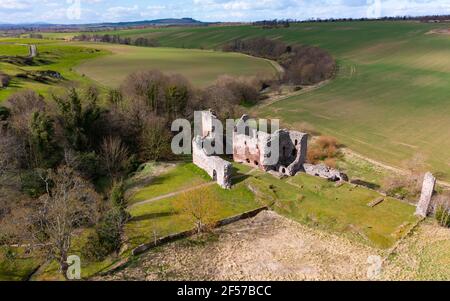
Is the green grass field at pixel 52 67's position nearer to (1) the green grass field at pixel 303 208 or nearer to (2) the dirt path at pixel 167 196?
(2) the dirt path at pixel 167 196

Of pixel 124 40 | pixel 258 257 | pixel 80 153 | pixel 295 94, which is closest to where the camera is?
pixel 258 257

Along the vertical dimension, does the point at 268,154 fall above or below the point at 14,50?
below

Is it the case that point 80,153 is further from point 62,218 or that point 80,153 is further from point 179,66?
point 179,66

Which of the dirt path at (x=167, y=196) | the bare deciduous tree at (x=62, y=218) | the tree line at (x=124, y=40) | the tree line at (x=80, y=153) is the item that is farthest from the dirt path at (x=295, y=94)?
the tree line at (x=124, y=40)

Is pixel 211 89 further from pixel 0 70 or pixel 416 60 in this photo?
pixel 416 60

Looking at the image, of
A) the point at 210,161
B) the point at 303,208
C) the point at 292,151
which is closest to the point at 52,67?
the point at 210,161
